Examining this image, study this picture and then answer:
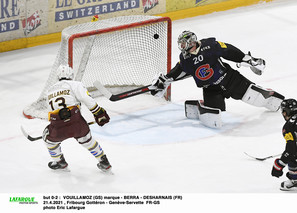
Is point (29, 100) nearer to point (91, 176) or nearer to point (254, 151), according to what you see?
point (91, 176)

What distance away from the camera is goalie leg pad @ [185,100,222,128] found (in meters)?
6.28

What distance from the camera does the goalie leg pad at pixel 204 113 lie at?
628 cm

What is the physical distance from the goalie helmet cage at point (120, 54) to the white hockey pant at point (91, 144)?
4.51 ft

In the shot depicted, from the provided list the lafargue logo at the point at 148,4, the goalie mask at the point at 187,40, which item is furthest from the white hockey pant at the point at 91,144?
the lafargue logo at the point at 148,4

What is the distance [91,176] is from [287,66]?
323 centimetres

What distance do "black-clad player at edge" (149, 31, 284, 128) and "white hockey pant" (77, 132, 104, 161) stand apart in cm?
129

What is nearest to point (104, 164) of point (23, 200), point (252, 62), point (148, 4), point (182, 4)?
point (23, 200)

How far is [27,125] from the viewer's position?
656 centimetres

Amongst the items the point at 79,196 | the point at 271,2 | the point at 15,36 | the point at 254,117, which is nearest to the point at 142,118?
the point at 254,117

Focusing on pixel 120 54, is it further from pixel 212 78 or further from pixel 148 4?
pixel 148 4

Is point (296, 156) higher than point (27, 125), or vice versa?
point (296, 156)

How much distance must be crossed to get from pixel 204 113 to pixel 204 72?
35cm

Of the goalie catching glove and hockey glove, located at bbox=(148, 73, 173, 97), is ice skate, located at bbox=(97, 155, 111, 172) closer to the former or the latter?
the goalie catching glove

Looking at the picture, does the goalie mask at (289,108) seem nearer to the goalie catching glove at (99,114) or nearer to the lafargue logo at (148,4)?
the goalie catching glove at (99,114)
